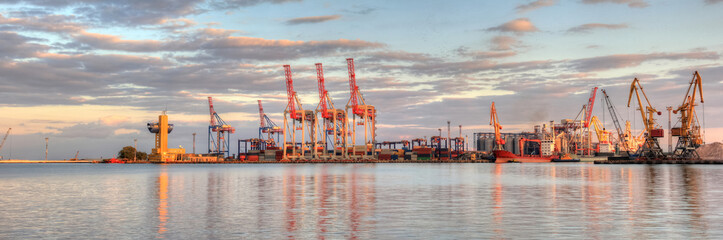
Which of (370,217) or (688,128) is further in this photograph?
(688,128)

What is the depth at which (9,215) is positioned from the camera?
1215 inches

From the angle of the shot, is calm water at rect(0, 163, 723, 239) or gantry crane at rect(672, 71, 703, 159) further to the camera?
gantry crane at rect(672, 71, 703, 159)

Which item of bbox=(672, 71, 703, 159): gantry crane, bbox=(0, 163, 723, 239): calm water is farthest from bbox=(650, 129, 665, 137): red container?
bbox=(0, 163, 723, 239): calm water

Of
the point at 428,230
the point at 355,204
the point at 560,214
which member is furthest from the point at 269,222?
the point at 560,214

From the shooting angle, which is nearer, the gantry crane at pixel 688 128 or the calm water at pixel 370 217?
the calm water at pixel 370 217

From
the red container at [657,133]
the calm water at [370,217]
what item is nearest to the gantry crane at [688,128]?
the red container at [657,133]

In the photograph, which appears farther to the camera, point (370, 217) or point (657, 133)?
point (657, 133)

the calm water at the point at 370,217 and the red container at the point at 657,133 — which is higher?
the red container at the point at 657,133

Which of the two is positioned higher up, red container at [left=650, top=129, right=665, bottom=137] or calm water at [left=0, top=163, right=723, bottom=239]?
red container at [left=650, top=129, right=665, bottom=137]

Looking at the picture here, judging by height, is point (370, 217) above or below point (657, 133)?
below

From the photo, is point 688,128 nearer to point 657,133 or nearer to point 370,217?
point 657,133

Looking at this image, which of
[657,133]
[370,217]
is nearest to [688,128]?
[657,133]

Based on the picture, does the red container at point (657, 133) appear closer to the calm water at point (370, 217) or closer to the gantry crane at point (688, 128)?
the gantry crane at point (688, 128)

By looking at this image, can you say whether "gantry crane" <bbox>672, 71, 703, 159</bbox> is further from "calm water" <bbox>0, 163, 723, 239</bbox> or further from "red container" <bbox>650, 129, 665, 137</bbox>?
"calm water" <bbox>0, 163, 723, 239</bbox>
